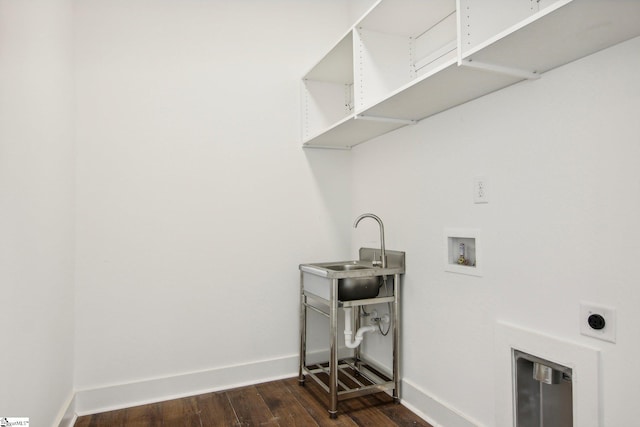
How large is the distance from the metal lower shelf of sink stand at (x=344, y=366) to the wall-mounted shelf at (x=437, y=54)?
98cm

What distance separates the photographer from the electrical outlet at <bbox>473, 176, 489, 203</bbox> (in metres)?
1.70

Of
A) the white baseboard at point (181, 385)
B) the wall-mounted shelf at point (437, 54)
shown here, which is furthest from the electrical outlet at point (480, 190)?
the white baseboard at point (181, 385)

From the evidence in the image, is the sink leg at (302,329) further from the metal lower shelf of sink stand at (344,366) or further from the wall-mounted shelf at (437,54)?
the wall-mounted shelf at (437,54)

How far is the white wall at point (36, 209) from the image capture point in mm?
1246

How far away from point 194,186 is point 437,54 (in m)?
1.65

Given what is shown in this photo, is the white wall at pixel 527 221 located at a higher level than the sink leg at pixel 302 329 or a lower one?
higher

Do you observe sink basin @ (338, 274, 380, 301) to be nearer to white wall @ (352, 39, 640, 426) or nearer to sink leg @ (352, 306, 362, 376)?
white wall @ (352, 39, 640, 426)

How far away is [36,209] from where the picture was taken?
1528 mm

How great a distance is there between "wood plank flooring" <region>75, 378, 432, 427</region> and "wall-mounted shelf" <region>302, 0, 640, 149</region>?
1.63 metres

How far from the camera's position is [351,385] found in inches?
95.8

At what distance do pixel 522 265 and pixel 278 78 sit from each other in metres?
1.99

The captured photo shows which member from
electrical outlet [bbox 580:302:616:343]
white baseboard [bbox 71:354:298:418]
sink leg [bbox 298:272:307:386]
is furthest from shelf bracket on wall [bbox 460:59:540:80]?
white baseboard [bbox 71:354:298:418]

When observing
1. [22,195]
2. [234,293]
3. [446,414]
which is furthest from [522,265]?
[22,195]

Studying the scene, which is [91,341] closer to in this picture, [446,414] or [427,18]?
[446,414]
